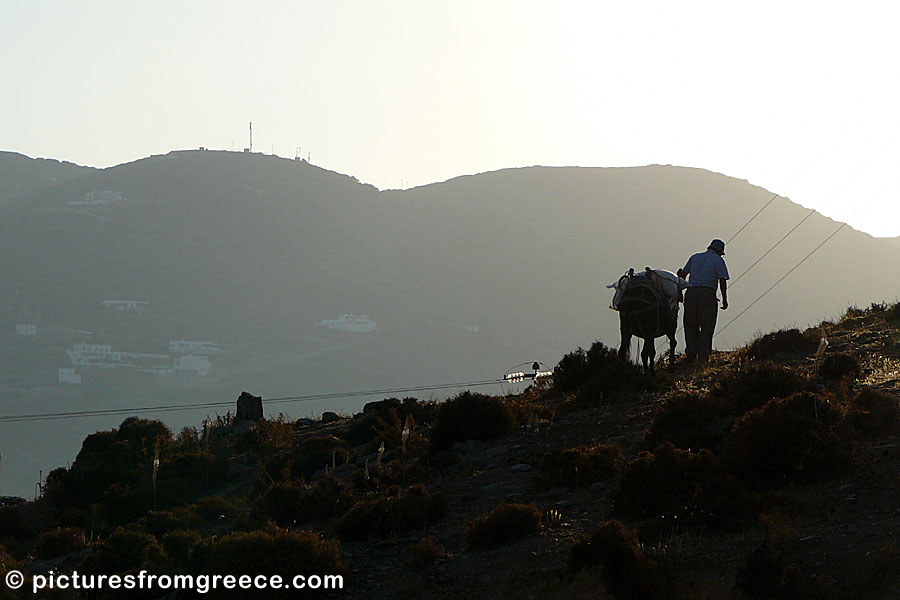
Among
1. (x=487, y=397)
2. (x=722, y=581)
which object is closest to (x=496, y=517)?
(x=722, y=581)

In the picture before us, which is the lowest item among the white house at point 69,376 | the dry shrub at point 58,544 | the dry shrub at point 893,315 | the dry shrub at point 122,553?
the dry shrub at point 58,544

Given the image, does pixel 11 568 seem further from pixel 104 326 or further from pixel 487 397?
pixel 104 326

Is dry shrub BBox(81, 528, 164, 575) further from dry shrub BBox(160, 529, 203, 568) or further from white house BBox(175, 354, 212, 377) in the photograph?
white house BBox(175, 354, 212, 377)

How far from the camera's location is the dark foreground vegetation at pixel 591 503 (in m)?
8.82

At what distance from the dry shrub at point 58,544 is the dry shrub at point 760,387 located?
920 cm

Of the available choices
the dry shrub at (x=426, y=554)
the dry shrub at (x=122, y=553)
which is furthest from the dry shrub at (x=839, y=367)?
the dry shrub at (x=122, y=553)

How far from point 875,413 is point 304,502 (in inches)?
270

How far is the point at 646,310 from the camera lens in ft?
61.7

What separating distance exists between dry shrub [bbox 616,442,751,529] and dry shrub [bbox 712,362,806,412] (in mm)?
1931

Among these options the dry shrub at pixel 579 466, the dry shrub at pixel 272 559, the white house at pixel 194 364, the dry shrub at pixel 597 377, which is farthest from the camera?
the white house at pixel 194 364

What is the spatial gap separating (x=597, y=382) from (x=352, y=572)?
7.80 m

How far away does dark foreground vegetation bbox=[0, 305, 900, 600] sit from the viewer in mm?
8820

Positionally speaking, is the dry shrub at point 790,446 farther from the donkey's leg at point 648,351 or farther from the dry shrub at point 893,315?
the dry shrub at point 893,315

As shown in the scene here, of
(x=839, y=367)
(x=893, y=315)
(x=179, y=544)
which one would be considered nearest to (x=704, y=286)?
(x=839, y=367)
